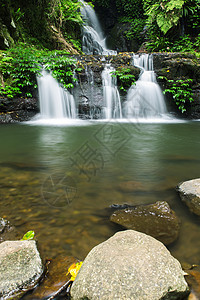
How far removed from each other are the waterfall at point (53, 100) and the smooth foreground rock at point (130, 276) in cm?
916

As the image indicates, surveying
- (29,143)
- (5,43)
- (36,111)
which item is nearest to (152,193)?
(29,143)

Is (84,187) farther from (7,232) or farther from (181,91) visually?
(181,91)

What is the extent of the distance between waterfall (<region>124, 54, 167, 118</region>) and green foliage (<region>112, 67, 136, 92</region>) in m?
0.30

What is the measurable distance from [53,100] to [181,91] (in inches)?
252

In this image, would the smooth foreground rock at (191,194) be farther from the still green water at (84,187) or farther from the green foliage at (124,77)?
the green foliage at (124,77)

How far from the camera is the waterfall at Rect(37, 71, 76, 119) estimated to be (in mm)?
9805

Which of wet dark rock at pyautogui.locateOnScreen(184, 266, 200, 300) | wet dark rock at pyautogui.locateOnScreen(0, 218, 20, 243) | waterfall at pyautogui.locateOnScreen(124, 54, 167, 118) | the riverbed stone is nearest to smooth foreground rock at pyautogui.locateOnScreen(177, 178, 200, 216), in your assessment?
the riverbed stone

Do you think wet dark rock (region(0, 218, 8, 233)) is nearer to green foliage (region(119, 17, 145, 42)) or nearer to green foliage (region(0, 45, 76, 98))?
green foliage (region(0, 45, 76, 98))

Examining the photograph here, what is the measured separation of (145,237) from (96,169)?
2072mm

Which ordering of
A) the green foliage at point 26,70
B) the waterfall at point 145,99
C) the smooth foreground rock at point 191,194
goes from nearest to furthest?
the smooth foreground rock at point 191,194, the green foliage at point 26,70, the waterfall at point 145,99

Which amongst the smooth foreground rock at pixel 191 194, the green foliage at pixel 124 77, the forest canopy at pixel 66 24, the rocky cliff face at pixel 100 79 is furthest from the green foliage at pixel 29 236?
the forest canopy at pixel 66 24

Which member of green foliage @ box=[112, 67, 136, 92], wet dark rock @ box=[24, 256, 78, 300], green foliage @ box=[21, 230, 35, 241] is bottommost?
wet dark rock @ box=[24, 256, 78, 300]

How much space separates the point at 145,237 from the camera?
1386mm

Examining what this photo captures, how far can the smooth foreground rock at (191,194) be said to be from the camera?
2078mm
